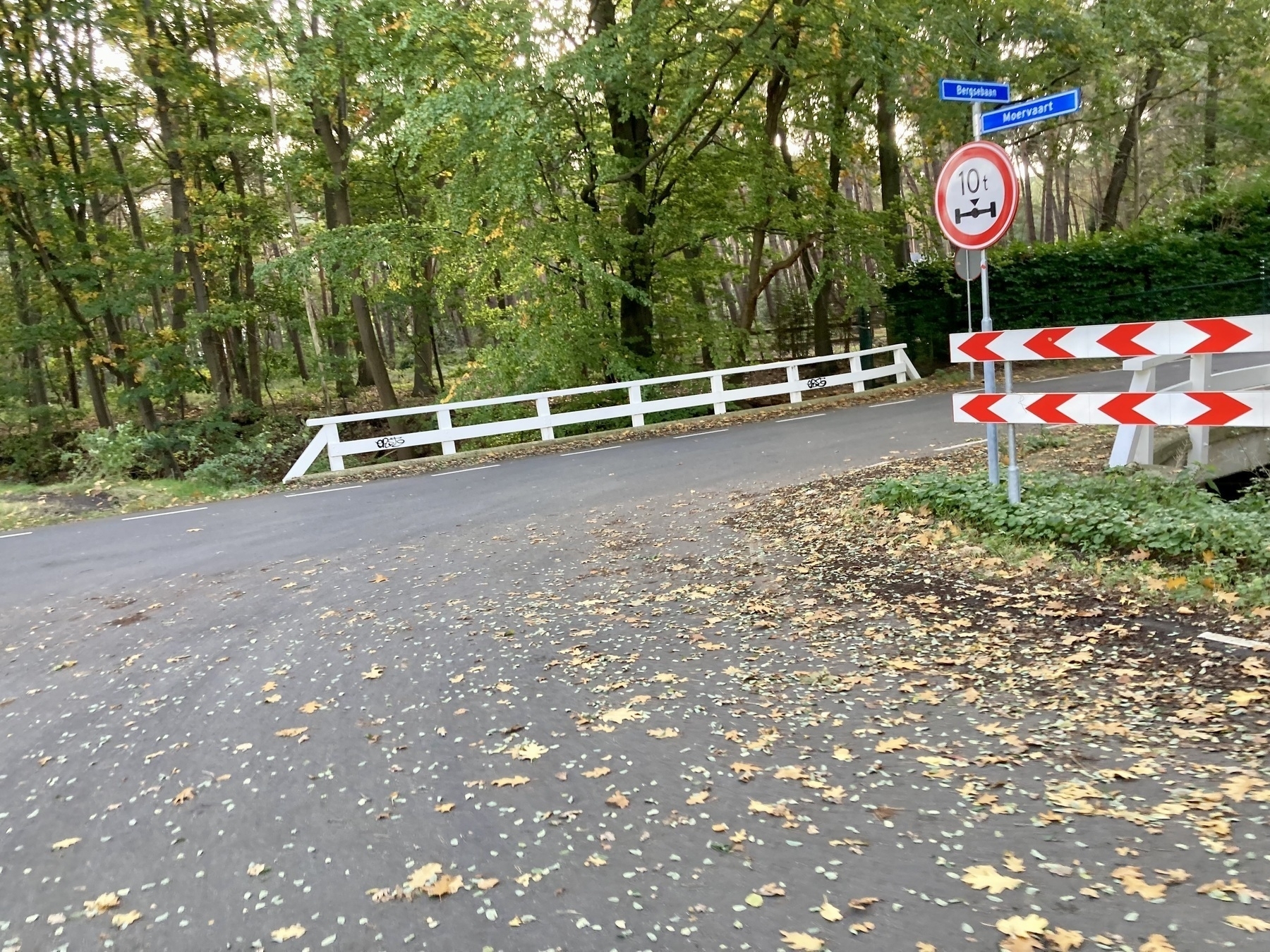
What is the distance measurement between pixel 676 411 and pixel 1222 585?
47.3 ft

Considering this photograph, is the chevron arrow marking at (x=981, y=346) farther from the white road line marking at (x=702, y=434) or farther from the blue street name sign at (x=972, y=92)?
the white road line marking at (x=702, y=434)

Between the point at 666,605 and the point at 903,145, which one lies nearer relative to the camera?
the point at 666,605

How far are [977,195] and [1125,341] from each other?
156cm

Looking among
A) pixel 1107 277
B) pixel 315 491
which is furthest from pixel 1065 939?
pixel 1107 277

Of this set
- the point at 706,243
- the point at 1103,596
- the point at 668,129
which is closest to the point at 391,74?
the point at 668,129

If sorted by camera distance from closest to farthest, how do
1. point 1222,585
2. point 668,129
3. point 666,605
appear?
point 1222,585
point 666,605
point 668,129

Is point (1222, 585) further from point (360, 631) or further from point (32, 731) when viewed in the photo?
point (32, 731)

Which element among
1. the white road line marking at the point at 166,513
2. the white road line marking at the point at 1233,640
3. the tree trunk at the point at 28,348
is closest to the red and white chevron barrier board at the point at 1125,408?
the white road line marking at the point at 1233,640

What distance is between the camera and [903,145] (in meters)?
27.6

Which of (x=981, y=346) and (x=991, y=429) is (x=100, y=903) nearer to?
(x=981, y=346)

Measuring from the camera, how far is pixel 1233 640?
4.79 m

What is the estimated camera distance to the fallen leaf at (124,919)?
3.23 m

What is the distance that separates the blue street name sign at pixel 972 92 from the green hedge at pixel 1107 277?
53.6ft

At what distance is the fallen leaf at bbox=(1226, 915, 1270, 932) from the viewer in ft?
8.86
